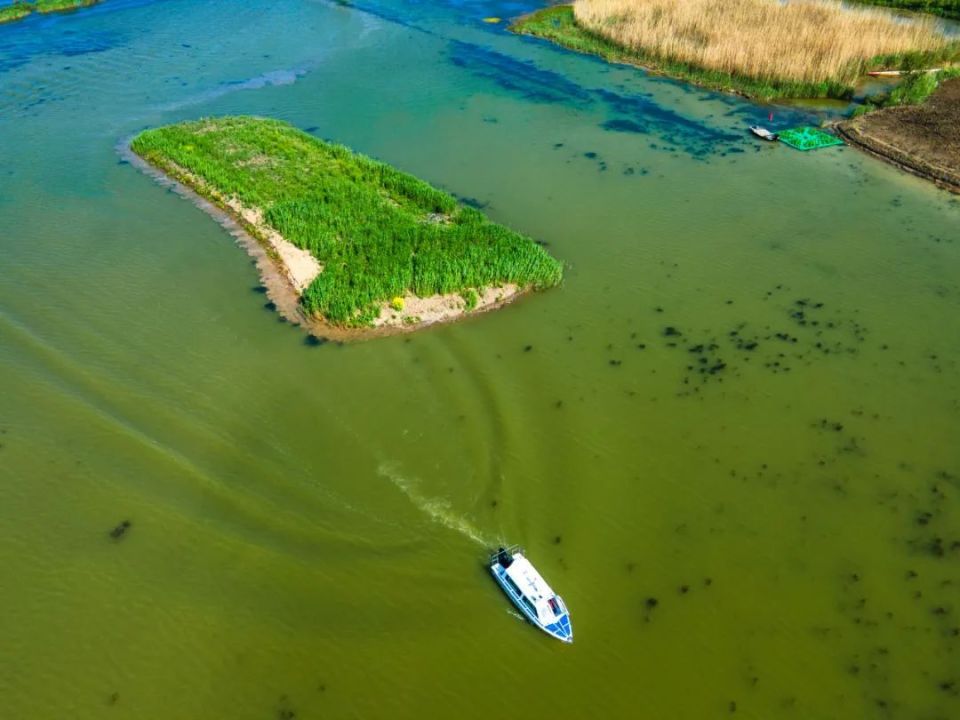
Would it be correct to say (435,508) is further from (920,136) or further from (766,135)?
(920,136)

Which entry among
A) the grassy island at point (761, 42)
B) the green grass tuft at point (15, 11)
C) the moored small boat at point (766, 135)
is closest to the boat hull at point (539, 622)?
the moored small boat at point (766, 135)

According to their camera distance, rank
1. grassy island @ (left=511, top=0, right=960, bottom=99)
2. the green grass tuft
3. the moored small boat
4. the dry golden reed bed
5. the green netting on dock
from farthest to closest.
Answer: the green grass tuft < the dry golden reed bed < grassy island @ (left=511, top=0, right=960, bottom=99) < the moored small boat < the green netting on dock

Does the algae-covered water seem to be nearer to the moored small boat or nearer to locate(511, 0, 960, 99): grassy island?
the moored small boat

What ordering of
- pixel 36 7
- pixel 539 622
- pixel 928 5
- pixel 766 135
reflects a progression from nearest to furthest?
pixel 539 622
pixel 766 135
pixel 928 5
pixel 36 7

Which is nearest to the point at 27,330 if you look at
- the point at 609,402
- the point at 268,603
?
the point at 268,603

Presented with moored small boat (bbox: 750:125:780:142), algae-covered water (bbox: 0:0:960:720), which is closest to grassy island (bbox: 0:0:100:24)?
algae-covered water (bbox: 0:0:960:720)

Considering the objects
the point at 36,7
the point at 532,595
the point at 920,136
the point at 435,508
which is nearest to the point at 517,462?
the point at 435,508
